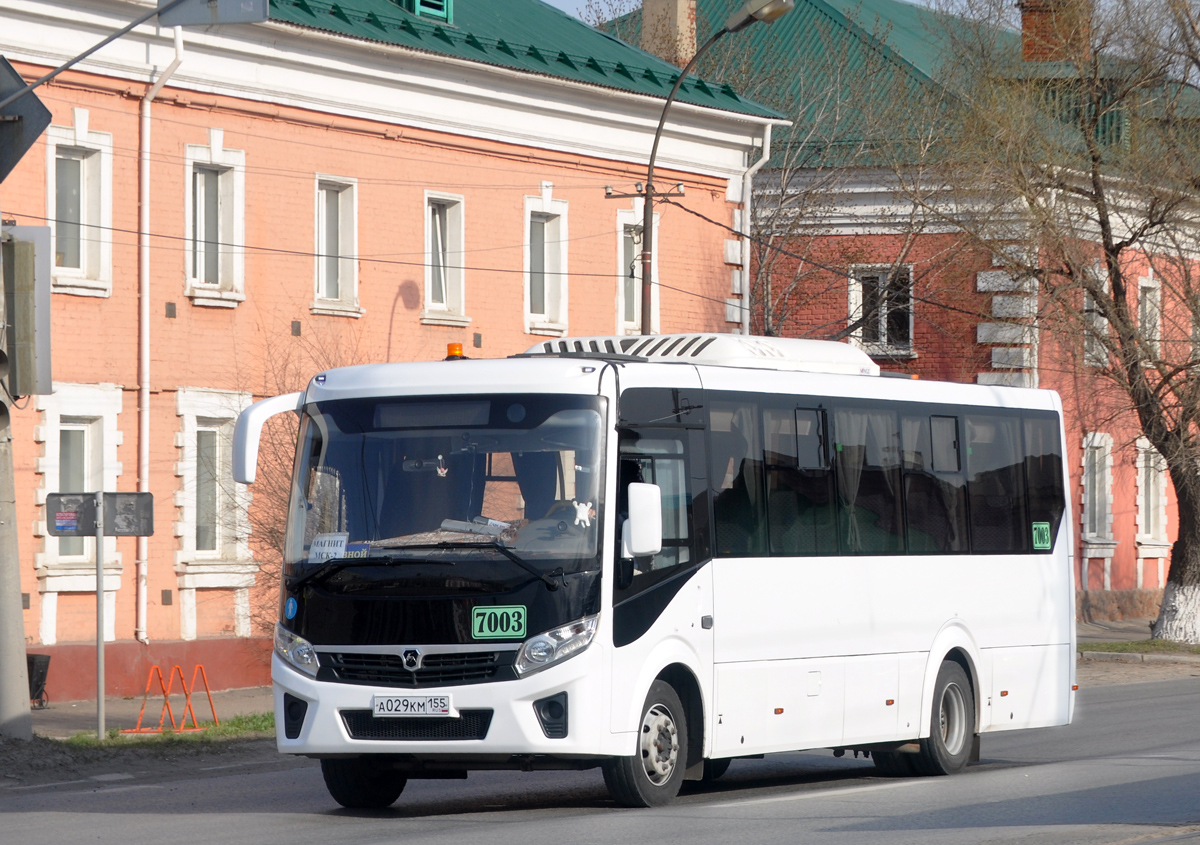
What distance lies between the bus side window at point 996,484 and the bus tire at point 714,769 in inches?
99.9

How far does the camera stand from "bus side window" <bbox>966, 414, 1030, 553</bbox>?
1539 cm

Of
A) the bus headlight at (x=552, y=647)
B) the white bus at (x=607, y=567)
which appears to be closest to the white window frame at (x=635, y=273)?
the white bus at (x=607, y=567)

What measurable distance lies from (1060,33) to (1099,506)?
13198mm

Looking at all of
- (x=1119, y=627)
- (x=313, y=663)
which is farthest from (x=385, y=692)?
(x=1119, y=627)

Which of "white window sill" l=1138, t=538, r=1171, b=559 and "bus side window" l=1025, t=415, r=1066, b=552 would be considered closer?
"bus side window" l=1025, t=415, r=1066, b=552

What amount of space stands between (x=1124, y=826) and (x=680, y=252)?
22.6 meters

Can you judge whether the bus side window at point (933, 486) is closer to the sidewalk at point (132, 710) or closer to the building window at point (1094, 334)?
the sidewalk at point (132, 710)

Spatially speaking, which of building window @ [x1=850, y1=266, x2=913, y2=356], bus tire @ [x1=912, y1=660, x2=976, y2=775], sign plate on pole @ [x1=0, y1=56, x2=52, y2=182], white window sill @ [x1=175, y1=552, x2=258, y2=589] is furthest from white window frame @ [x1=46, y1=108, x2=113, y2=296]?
building window @ [x1=850, y1=266, x2=913, y2=356]

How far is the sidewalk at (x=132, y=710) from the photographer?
789 inches

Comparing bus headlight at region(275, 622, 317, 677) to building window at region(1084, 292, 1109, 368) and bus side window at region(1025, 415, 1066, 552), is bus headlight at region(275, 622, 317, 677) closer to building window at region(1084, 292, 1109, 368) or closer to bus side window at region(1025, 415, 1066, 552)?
bus side window at region(1025, 415, 1066, 552)

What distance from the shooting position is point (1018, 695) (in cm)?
1566

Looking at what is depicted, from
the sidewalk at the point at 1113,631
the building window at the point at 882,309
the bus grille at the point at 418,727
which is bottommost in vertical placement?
the sidewalk at the point at 1113,631

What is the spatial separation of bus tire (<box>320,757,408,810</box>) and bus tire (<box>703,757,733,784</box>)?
9.07ft

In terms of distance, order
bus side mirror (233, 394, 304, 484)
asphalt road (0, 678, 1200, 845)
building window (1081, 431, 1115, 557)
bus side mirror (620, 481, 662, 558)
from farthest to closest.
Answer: building window (1081, 431, 1115, 557) → bus side mirror (233, 394, 304, 484) → bus side mirror (620, 481, 662, 558) → asphalt road (0, 678, 1200, 845)
